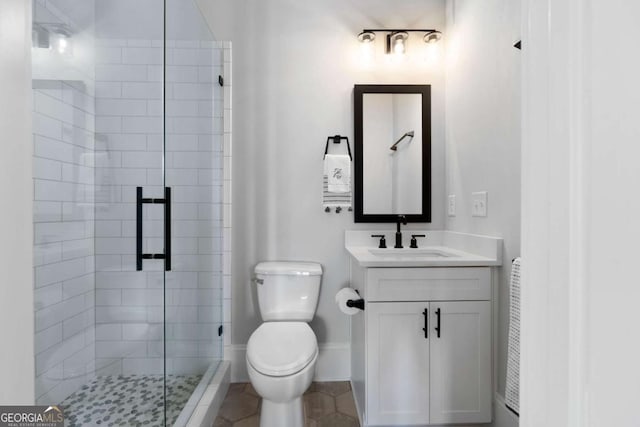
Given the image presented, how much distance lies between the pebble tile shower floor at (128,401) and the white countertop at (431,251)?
1.08 meters

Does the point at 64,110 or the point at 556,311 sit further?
the point at 64,110

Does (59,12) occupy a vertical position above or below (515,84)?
above

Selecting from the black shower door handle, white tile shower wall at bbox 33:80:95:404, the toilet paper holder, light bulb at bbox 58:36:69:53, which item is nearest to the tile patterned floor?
the toilet paper holder

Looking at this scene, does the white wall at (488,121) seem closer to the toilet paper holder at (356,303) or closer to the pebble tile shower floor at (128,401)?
the toilet paper holder at (356,303)

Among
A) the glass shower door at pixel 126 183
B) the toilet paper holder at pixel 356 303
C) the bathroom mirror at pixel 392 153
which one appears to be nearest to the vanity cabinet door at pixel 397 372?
the toilet paper holder at pixel 356 303

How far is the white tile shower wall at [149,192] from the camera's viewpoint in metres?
1.55

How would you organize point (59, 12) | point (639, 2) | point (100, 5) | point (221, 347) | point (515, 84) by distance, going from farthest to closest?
point (221, 347) → point (100, 5) → point (59, 12) → point (515, 84) → point (639, 2)

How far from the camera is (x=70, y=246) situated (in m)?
1.60

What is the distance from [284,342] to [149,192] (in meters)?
0.97

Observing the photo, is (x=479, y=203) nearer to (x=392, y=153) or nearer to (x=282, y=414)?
(x=392, y=153)

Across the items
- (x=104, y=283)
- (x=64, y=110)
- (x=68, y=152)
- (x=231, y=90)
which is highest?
(x=231, y=90)

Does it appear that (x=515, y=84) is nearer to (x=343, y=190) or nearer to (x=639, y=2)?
(x=343, y=190)

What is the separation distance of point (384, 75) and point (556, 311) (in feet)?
6.33

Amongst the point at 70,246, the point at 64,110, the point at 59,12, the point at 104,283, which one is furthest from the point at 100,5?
the point at 104,283
